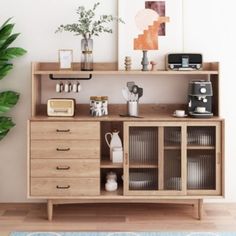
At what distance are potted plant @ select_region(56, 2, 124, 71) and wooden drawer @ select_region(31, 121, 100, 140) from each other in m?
0.49

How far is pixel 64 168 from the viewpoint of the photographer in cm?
383

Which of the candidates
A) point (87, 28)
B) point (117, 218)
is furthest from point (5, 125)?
point (117, 218)

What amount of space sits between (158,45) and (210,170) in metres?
1.08

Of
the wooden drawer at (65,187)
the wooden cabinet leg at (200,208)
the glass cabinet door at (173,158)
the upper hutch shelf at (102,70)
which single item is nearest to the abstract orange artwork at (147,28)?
the upper hutch shelf at (102,70)

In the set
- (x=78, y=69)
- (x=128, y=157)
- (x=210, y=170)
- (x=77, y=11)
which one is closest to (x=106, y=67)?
(x=78, y=69)

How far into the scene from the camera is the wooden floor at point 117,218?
3.70 meters

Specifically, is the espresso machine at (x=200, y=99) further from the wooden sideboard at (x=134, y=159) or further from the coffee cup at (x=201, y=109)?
the wooden sideboard at (x=134, y=159)

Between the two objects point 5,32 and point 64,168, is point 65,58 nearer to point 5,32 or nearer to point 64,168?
point 5,32

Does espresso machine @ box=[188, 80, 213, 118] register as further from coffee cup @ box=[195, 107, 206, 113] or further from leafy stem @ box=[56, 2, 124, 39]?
leafy stem @ box=[56, 2, 124, 39]

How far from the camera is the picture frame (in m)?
4.09

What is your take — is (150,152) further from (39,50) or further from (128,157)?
(39,50)

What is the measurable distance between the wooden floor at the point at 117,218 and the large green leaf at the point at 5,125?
60 centimetres

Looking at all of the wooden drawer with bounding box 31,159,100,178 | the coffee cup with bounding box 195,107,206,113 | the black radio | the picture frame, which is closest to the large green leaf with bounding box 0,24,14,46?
the picture frame

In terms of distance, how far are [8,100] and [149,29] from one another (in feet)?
4.14
